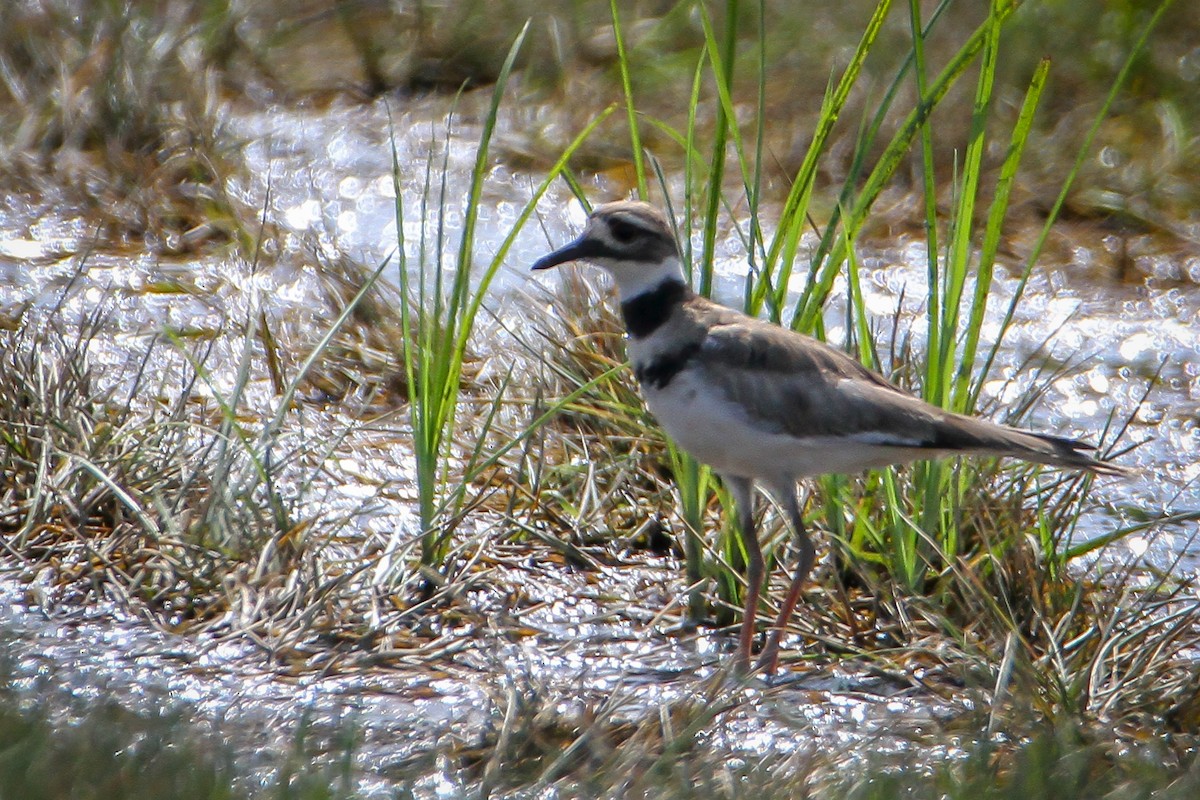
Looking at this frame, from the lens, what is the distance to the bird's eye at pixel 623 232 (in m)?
4.42

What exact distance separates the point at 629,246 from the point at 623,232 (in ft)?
0.15

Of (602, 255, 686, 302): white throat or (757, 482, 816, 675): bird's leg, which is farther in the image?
(602, 255, 686, 302): white throat

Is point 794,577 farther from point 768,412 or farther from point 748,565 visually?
point 768,412

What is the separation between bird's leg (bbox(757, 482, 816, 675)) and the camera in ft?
13.5

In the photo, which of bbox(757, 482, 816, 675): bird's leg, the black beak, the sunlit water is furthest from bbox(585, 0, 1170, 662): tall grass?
the sunlit water

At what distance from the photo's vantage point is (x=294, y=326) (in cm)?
596

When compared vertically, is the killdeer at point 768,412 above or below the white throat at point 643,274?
below

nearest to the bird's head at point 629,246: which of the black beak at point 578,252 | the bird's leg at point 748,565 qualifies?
the black beak at point 578,252

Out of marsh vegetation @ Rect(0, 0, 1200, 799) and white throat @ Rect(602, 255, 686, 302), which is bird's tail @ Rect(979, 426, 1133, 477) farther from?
white throat @ Rect(602, 255, 686, 302)

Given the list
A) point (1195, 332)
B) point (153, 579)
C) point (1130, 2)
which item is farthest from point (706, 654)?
point (1130, 2)

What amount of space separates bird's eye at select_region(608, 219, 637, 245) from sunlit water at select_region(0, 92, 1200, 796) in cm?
75

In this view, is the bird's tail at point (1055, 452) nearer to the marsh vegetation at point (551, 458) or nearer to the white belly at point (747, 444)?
the white belly at point (747, 444)

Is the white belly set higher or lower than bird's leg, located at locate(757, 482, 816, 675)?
higher

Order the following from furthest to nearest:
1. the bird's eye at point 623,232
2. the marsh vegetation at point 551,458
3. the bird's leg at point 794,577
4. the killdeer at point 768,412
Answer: the bird's eye at point 623,232, the bird's leg at point 794,577, the killdeer at point 768,412, the marsh vegetation at point 551,458
